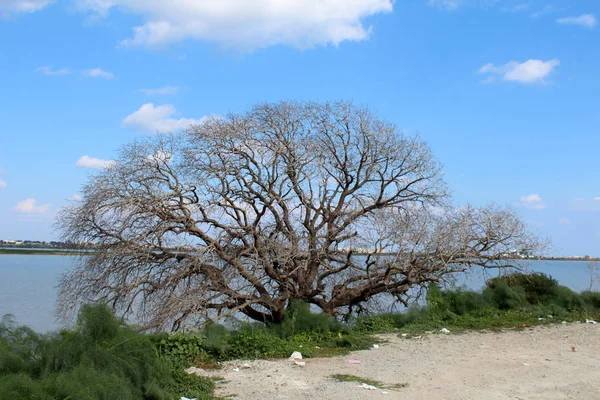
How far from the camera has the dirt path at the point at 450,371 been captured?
7.44m

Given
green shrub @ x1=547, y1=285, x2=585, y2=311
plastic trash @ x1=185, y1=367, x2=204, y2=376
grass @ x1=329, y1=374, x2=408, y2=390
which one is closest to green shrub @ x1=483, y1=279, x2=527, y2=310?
green shrub @ x1=547, y1=285, x2=585, y2=311

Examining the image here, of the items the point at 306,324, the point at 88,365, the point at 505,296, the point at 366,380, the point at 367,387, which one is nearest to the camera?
the point at 88,365

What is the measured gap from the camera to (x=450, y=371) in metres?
8.66

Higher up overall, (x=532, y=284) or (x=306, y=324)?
(x=532, y=284)

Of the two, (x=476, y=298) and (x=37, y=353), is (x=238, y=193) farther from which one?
(x=37, y=353)

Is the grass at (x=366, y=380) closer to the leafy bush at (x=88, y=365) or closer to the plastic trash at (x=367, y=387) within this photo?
the plastic trash at (x=367, y=387)

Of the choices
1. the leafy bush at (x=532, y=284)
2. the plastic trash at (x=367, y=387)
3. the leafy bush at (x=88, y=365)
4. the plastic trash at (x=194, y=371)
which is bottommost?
the plastic trash at (x=194, y=371)

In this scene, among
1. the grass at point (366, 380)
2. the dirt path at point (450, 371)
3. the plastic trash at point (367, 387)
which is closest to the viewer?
the dirt path at point (450, 371)

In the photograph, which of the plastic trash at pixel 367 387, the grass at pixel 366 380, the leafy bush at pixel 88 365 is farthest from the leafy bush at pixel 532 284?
the leafy bush at pixel 88 365

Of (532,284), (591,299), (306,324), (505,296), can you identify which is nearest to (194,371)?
(306,324)

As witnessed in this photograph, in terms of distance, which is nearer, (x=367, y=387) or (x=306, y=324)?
(x=367, y=387)

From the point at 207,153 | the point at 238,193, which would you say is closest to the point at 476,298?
the point at 238,193

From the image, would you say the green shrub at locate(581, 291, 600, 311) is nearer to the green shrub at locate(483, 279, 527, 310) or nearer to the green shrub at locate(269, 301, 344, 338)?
the green shrub at locate(483, 279, 527, 310)

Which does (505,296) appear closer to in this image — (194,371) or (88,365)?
(194,371)
